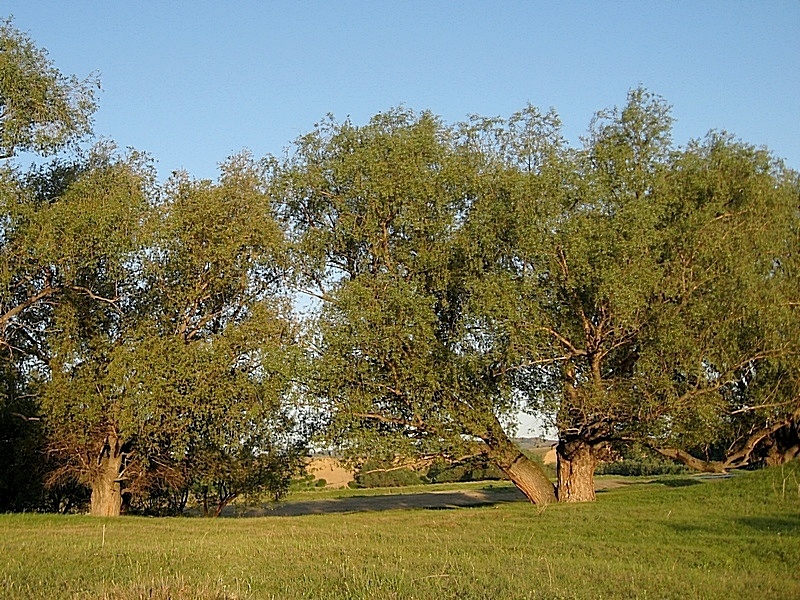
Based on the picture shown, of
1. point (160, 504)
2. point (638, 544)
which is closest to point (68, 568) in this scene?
point (638, 544)

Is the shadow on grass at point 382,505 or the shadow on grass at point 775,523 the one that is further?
the shadow on grass at point 382,505

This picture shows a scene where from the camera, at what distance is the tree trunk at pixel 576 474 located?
26703 millimetres

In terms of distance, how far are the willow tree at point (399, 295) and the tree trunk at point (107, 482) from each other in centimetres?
829

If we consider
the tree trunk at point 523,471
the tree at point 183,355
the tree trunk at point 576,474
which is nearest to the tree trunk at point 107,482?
the tree at point 183,355

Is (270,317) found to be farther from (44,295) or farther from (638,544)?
(638,544)

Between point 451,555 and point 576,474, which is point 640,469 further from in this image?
point 451,555

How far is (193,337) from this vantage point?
2941 cm

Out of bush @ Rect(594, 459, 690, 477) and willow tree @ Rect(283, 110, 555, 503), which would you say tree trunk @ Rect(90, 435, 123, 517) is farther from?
bush @ Rect(594, 459, 690, 477)

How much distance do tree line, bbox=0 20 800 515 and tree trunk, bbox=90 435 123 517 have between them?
0.28 feet

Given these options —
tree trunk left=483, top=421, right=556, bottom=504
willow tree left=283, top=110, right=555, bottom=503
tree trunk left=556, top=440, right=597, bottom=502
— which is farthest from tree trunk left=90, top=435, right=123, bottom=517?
tree trunk left=556, top=440, right=597, bottom=502

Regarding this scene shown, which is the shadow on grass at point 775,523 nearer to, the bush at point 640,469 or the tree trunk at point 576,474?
the tree trunk at point 576,474

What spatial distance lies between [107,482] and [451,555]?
60.0ft

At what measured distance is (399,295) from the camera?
2395cm

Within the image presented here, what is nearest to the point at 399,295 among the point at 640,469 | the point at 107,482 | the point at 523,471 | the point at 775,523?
the point at 523,471
